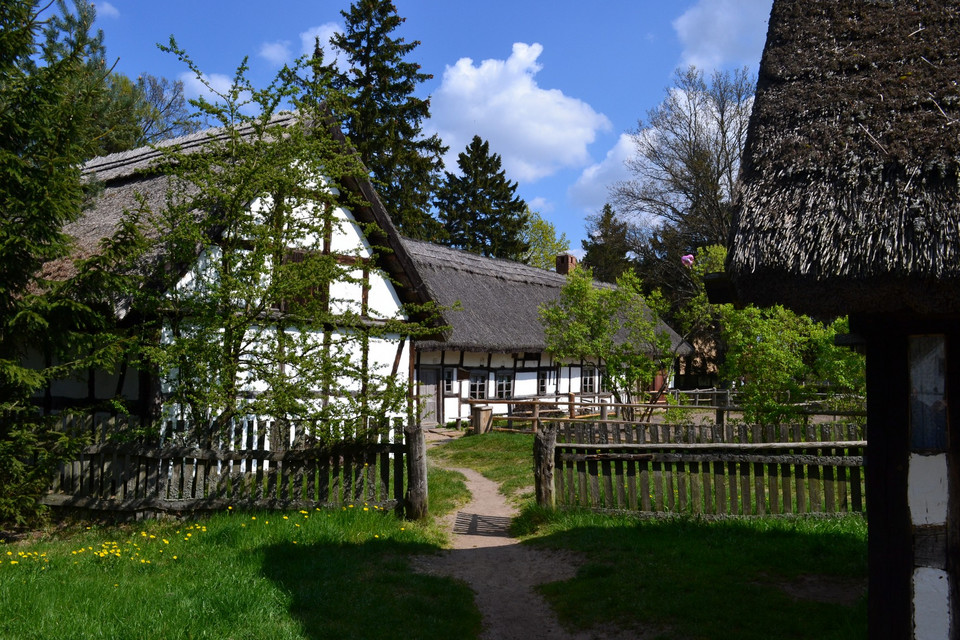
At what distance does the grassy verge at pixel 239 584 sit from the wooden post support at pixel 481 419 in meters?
9.96

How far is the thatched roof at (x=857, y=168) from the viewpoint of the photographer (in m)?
3.85

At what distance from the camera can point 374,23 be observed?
101ft

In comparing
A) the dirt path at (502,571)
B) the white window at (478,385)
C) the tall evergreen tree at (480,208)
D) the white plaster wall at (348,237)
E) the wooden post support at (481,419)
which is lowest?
the dirt path at (502,571)

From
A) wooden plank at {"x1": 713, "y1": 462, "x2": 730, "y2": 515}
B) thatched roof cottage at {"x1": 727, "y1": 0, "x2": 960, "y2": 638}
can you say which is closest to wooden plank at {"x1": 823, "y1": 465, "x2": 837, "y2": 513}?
wooden plank at {"x1": 713, "y1": 462, "x2": 730, "y2": 515}

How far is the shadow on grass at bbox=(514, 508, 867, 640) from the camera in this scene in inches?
203

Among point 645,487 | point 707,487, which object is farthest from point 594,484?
point 707,487

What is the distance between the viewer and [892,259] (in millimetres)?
3814

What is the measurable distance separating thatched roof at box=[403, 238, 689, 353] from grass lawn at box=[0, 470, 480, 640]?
1096cm

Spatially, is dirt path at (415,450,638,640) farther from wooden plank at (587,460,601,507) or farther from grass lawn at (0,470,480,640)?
wooden plank at (587,460,601,507)

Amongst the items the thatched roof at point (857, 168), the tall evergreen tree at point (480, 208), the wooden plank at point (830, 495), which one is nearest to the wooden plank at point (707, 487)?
the wooden plank at point (830, 495)

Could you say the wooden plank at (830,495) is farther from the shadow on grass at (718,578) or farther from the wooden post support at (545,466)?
the wooden post support at (545,466)

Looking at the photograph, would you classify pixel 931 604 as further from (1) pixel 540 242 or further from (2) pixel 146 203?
(1) pixel 540 242

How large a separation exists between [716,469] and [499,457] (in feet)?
22.9

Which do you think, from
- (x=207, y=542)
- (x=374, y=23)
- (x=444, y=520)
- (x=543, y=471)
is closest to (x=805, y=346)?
(x=543, y=471)
